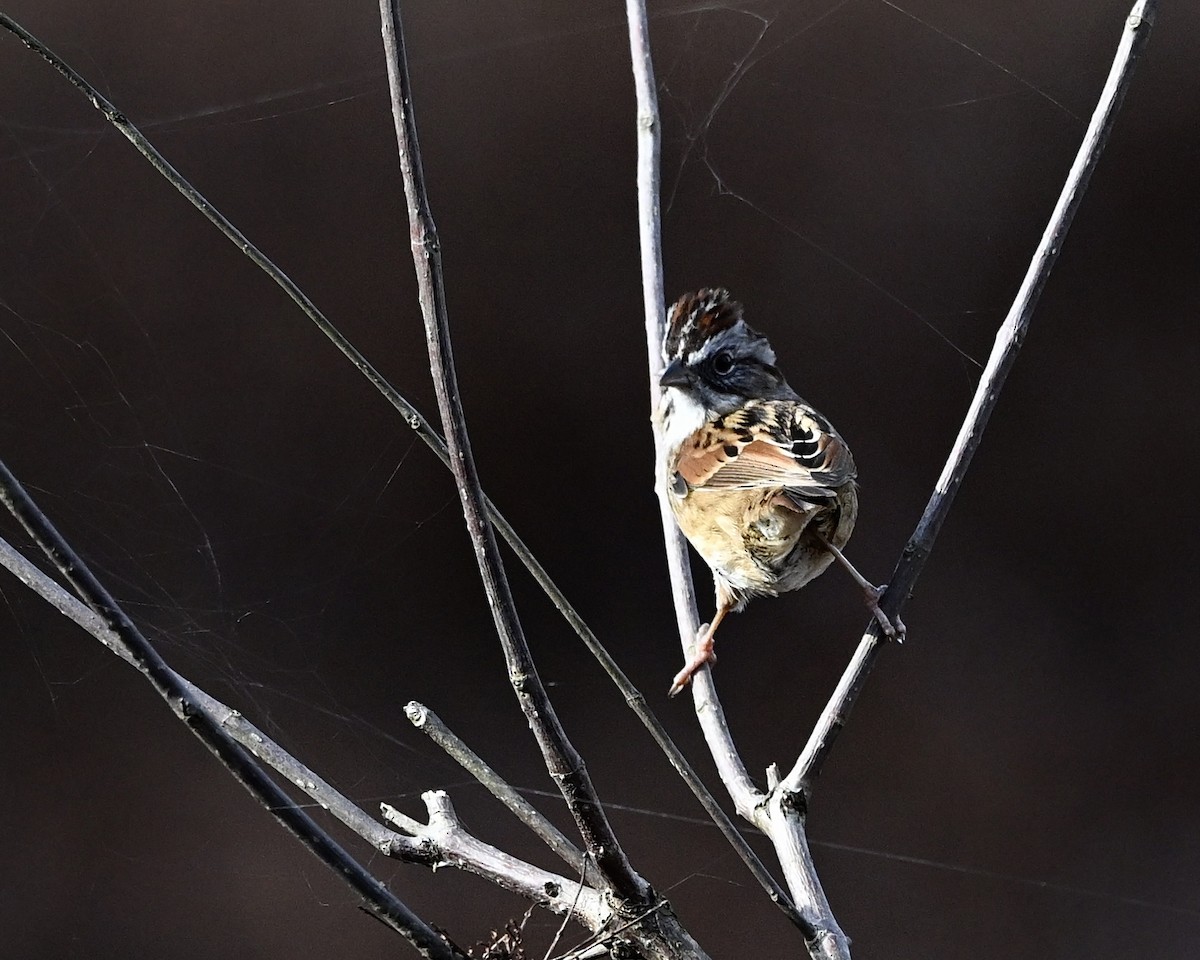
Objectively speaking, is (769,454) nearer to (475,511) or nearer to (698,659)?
(698,659)

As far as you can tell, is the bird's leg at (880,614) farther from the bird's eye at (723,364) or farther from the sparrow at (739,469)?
the bird's eye at (723,364)

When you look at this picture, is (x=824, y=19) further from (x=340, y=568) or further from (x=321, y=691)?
(x=321, y=691)

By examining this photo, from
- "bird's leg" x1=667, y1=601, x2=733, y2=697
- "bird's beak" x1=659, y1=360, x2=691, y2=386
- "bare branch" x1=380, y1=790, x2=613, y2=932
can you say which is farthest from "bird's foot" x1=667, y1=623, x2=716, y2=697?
"bare branch" x1=380, y1=790, x2=613, y2=932

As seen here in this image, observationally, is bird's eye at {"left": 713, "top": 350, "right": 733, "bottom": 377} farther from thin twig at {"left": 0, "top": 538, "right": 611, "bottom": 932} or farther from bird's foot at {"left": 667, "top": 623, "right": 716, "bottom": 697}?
thin twig at {"left": 0, "top": 538, "right": 611, "bottom": 932}

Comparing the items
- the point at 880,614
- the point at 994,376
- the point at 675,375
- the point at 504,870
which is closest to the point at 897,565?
the point at 880,614

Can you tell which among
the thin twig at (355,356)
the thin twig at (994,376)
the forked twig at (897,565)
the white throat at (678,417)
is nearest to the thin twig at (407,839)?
the thin twig at (355,356)

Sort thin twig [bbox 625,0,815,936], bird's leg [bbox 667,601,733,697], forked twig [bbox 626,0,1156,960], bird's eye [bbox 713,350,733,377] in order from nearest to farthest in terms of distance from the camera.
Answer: forked twig [bbox 626,0,1156,960] → thin twig [bbox 625,0,815,936] → bird's leg [bbox 667,601,733,697] → bird's eye [bbox 713,350,733,377]
